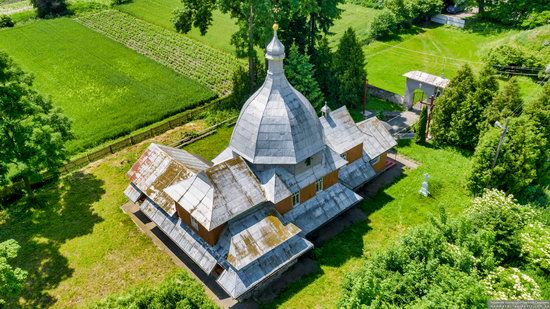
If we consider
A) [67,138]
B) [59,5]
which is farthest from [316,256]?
[59,5]

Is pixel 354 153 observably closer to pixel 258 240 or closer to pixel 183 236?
pixel 258 240

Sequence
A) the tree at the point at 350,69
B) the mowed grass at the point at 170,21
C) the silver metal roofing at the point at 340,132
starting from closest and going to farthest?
the silver metal roofing at the point at 340,132, the tree at the point at 350,69, the mowed grass at the point at 170,21

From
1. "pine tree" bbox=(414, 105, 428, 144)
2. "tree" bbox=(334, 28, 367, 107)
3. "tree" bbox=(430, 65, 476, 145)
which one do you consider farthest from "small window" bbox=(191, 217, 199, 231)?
"tree" bbox=(430, 65, 476, 145)

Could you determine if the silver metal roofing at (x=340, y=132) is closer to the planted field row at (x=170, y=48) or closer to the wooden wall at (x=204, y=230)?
the wooden wall at (x=204, y=230)

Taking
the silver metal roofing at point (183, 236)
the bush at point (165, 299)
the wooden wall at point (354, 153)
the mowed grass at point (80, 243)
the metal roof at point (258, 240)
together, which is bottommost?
the mowed grass at point (80, 243)

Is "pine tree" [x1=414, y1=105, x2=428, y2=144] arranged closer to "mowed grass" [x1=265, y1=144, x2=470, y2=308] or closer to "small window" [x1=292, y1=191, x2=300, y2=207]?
"mowed grass" [x1=265, y1=144, x2=470, y2=308]

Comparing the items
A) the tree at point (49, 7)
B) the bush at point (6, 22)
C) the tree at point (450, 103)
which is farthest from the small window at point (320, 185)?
the tree at point (49, 7)

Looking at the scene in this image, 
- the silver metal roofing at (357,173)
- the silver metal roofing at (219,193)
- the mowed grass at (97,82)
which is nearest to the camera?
the silver metal roofing at (219,193)

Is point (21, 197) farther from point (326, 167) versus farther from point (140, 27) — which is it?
point (140, 27)
